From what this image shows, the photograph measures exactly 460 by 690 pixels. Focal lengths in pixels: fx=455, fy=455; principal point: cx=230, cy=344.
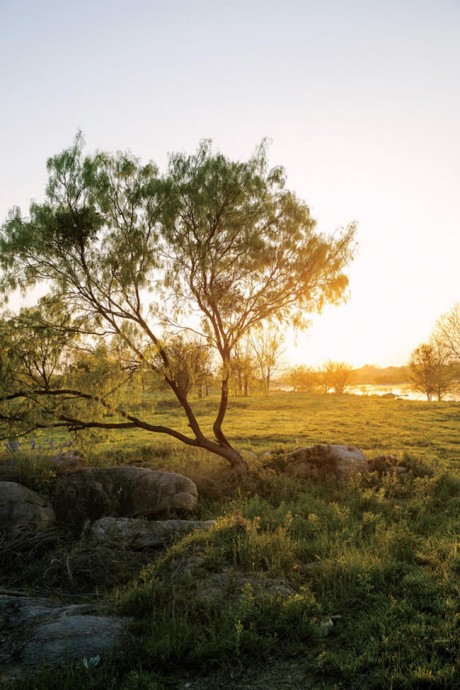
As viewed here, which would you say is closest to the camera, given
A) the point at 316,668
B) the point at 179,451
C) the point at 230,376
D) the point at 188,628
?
the point at 316,668

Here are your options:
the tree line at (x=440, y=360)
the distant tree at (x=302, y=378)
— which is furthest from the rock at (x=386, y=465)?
the distant tree at (x=302, y=378)

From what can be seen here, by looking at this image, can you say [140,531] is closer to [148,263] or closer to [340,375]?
[148,263]

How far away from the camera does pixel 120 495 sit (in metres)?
12.0

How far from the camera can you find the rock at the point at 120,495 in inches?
456

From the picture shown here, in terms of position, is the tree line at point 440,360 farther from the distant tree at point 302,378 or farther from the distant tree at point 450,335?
the distant tree at point 302,378

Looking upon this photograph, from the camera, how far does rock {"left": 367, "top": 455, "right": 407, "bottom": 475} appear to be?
1414 centimetres

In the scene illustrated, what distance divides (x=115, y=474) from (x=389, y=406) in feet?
96.9

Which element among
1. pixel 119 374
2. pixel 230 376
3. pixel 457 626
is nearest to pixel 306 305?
pixel 230 376

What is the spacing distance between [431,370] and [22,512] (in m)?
46.7

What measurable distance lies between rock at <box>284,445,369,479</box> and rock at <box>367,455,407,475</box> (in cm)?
27

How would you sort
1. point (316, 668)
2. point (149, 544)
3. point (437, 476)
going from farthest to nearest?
point (437, 476) < point (149, 544) < point (316, 668)

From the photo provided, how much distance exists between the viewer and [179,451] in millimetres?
18234

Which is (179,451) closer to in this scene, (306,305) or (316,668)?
(306,305)

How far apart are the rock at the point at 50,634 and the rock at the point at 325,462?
9168 millimetres
